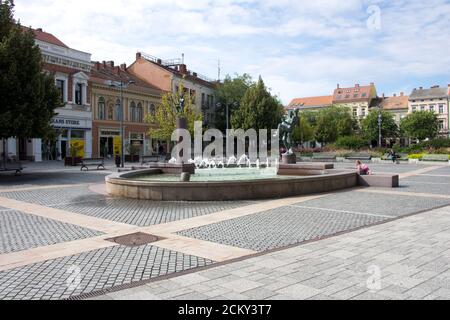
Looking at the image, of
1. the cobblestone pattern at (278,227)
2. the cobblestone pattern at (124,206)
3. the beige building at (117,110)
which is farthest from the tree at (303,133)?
the cobblestone pattern at (278,227)

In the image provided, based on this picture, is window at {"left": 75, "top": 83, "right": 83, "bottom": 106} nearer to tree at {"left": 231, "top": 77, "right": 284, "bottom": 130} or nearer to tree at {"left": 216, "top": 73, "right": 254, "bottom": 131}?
tree at {"left": 231, "top": 77, "right": 284, "bottom": 130}

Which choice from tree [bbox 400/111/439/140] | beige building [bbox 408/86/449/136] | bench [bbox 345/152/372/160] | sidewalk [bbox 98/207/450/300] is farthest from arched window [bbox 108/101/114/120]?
beige building [bbox 408/86/449/136]

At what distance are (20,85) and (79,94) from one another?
2259 cm

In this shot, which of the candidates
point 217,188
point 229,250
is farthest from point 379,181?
point 229,250

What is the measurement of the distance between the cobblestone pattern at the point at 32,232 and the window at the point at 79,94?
112 ft

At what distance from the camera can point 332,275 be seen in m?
5.48

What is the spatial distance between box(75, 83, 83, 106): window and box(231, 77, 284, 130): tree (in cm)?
2071

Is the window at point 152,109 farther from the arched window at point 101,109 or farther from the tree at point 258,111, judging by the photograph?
the tree at point 258,111

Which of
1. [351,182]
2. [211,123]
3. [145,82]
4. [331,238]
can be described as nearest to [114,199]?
[331,238]

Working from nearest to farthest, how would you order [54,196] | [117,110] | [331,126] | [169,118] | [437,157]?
[54,196]
[437,157]
[169,118]
[117,110]
[331,126]

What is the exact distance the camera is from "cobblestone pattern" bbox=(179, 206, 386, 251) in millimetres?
7652

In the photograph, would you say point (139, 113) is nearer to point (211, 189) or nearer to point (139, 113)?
point (139, 113)
